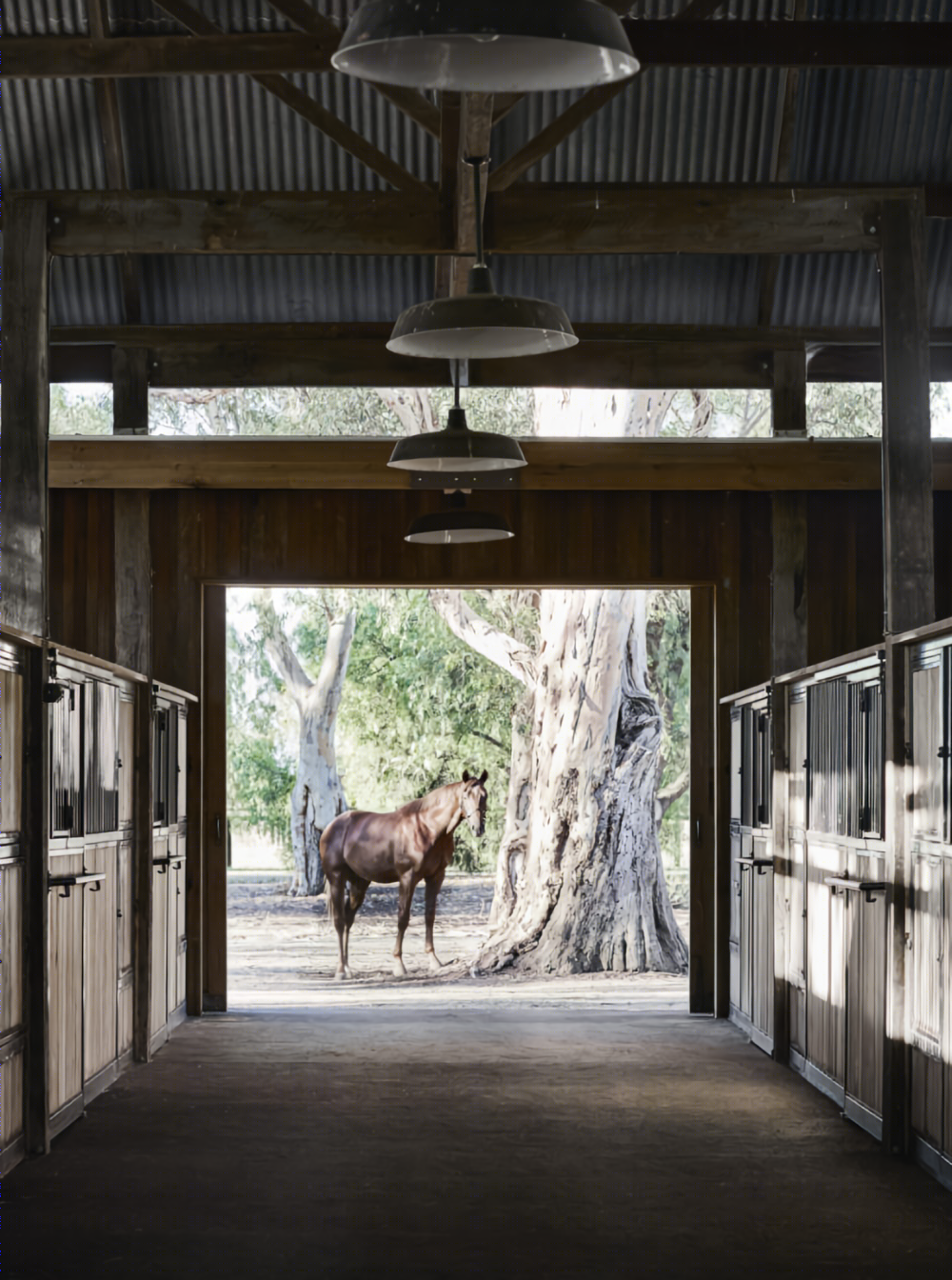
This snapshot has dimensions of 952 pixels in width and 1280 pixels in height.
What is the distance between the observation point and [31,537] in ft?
22.1

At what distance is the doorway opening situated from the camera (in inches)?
585

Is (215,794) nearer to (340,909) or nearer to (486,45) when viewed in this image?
(340,909)

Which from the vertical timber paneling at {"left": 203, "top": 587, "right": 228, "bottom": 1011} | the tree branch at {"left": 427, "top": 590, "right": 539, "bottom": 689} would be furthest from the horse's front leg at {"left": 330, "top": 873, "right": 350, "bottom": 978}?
the tree branch at {"left": 427, "top": 590, "right": 539, "bottom": 689}

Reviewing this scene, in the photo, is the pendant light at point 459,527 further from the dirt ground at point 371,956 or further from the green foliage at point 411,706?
the green foliage at point 411,706

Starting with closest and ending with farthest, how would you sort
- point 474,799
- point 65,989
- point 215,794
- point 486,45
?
point 486,45 < point 65,989 < point 215,794 < point 474,799

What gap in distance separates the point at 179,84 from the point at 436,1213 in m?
6.33

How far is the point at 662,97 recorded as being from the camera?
8.83 meters

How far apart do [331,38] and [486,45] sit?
3295 millimetres

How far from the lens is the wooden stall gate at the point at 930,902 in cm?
552

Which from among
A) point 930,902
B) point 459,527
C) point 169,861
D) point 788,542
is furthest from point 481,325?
point 788,542

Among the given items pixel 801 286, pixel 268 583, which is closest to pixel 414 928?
pixel 268 583

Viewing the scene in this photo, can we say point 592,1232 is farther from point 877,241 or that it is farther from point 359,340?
point 359,340

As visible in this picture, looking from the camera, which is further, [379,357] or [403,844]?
[403,844]

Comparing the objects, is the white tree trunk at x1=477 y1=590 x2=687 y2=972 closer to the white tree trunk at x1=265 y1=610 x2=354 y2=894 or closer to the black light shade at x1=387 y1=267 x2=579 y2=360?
the white tree trunk at x1=265 y1=610 x2=354 y2=894
